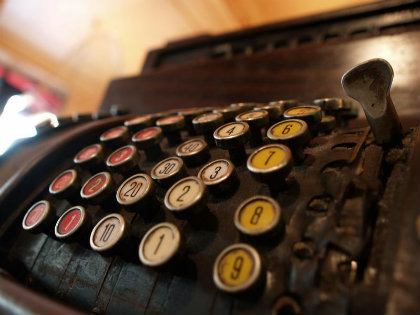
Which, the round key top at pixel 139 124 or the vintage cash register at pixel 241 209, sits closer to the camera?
the vintage cash register at pixel 241 209

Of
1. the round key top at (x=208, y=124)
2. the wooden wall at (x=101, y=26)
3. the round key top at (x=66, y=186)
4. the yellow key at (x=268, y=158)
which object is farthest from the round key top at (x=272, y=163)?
the wooden wall at (x=101, y=26)

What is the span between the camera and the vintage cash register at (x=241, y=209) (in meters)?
0.62

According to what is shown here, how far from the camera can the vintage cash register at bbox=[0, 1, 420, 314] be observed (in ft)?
2.02

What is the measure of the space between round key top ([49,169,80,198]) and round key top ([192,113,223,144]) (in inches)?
16.8

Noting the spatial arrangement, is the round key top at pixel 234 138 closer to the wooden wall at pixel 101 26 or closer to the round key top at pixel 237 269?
the round key top at pixel 237 269

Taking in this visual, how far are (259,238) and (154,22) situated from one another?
493 cm

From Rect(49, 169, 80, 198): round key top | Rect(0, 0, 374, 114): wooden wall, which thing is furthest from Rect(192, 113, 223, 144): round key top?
Rect(0, 0, 374, 114): wooden wall

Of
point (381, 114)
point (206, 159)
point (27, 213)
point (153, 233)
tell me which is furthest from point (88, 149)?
point (381, 114)

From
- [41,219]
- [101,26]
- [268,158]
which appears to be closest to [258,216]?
[268,158]

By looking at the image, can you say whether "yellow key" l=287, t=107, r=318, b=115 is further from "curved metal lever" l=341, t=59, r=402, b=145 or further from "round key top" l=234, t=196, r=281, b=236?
"round key top" l=234, t=196, r=281, b=236

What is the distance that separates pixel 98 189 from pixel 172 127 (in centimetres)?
34

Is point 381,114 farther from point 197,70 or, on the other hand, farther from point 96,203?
point 197,70

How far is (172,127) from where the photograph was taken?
1178 mm

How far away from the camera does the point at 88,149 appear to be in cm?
124
